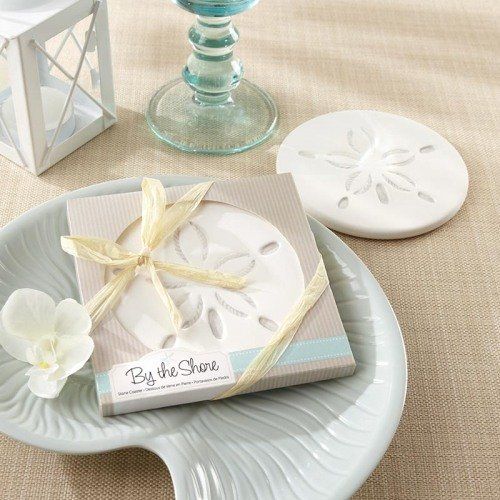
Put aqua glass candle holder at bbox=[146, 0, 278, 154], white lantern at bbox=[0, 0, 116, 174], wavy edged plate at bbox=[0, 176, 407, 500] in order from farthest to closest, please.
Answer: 1. aqua glass candle holder at bbox=[146, 0, 278, 154]
2. white lantern at bbox=[0, 0, 116, 174]
3. wavy edged plate at bbox=[0, 176, 407, 500]

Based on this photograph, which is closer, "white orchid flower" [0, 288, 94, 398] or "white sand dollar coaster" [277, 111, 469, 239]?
"white orchid flower" [0, 288, 94, 398]

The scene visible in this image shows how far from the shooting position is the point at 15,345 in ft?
1.93

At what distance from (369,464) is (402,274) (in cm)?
28

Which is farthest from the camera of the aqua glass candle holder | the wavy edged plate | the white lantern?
the aqua glass candle holder

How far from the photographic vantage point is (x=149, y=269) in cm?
64

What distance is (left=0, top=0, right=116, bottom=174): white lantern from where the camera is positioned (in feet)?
2.46

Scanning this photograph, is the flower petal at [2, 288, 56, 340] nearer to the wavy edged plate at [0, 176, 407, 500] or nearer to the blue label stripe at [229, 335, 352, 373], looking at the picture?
the wavy edged plate at [0, 176, 407, 500]

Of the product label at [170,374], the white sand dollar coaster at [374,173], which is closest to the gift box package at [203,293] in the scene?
the product label at [170,374]

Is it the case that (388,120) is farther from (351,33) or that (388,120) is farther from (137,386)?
(137,386)

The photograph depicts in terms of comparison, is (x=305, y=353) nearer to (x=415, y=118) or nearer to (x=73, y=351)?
(x=73, y=351)

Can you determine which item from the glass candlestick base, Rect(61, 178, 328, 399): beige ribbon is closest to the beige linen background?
the glass candlestick base

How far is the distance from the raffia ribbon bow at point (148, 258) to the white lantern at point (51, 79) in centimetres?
19

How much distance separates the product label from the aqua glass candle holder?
38 centimetres

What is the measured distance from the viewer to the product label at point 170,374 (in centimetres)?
57
